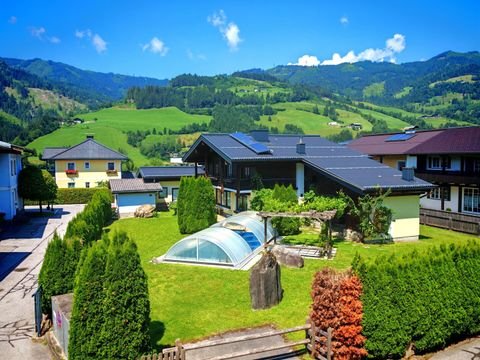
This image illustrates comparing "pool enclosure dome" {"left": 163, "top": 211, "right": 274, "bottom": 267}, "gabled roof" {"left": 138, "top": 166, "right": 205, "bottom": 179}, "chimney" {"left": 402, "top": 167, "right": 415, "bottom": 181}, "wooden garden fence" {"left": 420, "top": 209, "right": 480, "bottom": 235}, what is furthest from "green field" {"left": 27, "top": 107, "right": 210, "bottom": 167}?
"pool enclosure dome" {"left": 163, "top": 211, "right": 274, "bottom": 267}

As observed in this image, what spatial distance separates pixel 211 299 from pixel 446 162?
88.3 feet

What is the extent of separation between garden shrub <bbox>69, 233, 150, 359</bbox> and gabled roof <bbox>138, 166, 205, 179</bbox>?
35003 millimetres

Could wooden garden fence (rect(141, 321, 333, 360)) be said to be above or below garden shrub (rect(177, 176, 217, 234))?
below

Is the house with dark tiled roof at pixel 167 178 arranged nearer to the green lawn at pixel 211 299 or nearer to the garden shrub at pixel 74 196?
the garden shrub at pixel 74 196

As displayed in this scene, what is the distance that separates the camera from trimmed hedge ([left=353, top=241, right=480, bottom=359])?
1064 centimetres

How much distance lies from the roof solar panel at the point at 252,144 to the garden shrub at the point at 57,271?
713 inches

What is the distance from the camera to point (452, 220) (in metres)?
28.6

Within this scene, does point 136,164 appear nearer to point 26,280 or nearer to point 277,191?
point 277,191

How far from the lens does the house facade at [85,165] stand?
5047cm

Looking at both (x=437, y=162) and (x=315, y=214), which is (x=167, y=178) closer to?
(x=437, y=162)

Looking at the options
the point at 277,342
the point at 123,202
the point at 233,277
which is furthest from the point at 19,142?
the point at 277,342

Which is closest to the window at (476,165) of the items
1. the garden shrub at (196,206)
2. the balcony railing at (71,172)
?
the garden shrub at (196,206)

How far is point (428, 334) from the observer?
11.3 metres

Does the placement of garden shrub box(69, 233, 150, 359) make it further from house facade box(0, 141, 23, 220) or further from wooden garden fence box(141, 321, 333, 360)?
house facade box(0, 141, 23, 220)
